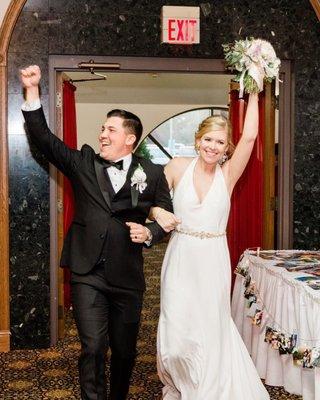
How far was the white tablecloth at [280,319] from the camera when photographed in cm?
309

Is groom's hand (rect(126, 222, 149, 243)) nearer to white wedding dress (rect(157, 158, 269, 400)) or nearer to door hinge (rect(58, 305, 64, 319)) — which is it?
white wedding dress (rect(157, 158, 269, 400))

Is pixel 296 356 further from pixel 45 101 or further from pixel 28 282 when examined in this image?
pixel 45 101

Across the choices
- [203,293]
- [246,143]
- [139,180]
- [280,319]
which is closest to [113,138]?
[139,180]

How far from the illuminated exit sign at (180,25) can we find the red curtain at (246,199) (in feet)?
2.94

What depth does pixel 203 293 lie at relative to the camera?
10.7 feet

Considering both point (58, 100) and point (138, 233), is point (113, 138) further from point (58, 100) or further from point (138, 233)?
point (58, 100)

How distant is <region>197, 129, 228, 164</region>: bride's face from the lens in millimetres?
3189

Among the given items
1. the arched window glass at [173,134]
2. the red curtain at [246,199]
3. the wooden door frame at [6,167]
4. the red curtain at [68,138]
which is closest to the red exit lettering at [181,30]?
the wooden door frame at [6,167]

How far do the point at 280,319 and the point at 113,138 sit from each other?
1427 mm

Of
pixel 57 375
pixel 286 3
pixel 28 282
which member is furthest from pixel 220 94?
pixel 57 375

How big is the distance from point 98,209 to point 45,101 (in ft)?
6.55

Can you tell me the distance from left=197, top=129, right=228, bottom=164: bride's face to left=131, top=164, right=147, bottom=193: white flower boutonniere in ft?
1.37

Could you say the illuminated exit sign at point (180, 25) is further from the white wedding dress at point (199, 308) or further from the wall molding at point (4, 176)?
the white wedding dress at point (199, 308)

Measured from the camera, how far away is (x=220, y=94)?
11.9 metres
